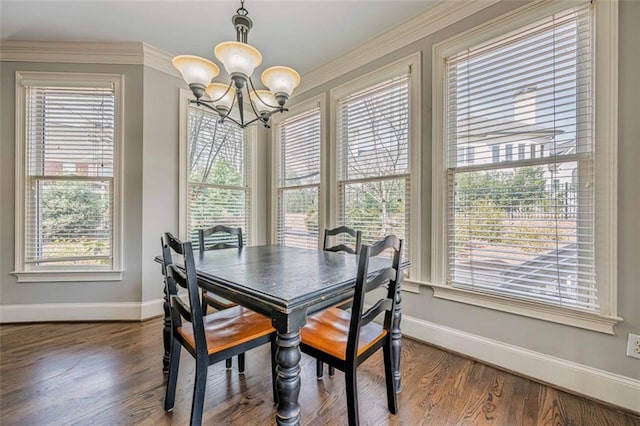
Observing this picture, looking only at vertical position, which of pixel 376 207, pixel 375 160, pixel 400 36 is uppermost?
pixel 400 36

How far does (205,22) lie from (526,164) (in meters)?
2.79

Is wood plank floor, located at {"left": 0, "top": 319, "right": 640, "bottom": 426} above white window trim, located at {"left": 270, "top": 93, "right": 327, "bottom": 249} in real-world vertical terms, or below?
A: below

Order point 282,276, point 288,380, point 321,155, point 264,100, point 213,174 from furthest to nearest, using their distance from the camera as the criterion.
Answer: point 213,174, point 321,155, point 264,100, point 282,276, point 288,380

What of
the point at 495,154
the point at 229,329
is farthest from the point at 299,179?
the point at 229,329

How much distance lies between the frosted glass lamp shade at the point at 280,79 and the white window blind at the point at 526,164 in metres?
1.27

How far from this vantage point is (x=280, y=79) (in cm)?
179

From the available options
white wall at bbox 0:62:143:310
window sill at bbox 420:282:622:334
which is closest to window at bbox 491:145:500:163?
window sill at bbox 420:282:622:334

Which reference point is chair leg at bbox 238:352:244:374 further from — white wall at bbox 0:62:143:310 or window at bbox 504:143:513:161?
window at bbox 504:143:513:161

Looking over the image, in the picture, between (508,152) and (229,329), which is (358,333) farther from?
(508,152)

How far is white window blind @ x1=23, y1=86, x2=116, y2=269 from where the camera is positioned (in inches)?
109

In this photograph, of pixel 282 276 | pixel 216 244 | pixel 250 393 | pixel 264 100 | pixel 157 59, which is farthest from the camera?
pixel 157 59

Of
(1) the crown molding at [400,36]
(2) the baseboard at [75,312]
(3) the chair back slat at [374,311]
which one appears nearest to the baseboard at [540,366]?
(3) the chair back slat at [374,311]

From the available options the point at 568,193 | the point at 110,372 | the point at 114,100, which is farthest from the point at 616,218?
the point at 114,100

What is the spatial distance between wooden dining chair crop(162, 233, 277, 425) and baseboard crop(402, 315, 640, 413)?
1.41m
